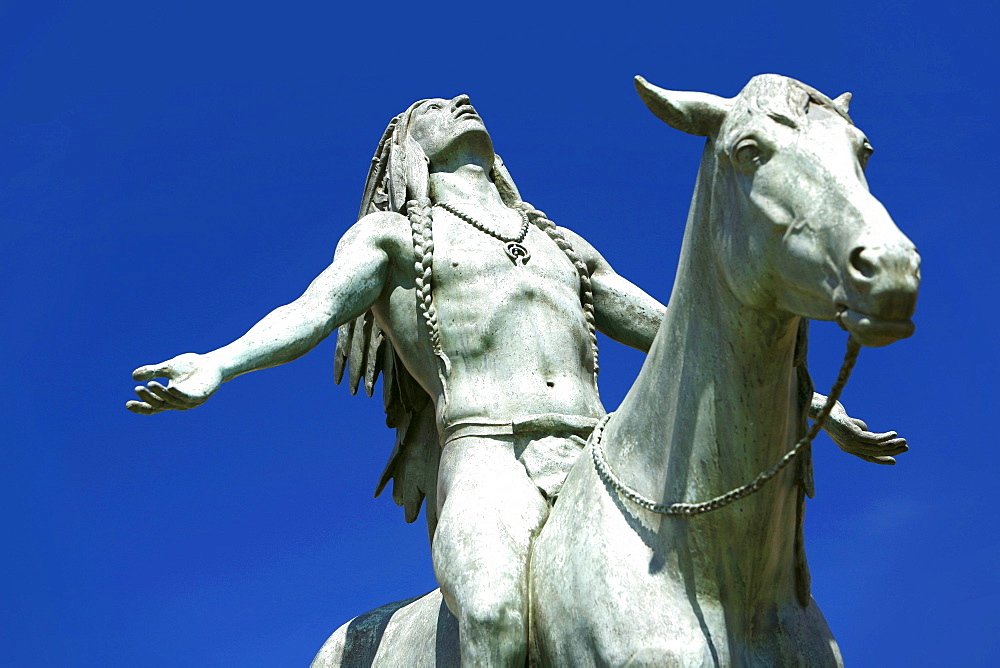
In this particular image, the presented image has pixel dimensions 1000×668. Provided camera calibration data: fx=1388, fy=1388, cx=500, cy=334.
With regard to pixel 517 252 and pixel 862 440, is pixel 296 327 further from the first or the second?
pixel 862 440

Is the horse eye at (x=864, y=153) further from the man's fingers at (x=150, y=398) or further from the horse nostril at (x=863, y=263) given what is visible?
the man's fingers at (x=150, y=398)

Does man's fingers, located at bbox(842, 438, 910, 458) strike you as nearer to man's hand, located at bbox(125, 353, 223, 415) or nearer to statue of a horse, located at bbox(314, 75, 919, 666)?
statue of a horse, located at bbox(314, 75, 919, 666)

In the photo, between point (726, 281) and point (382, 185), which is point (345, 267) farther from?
point (726, 281)

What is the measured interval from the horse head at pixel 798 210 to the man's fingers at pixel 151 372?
2336mm

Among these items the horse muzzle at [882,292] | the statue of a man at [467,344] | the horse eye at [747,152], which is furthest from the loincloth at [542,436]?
the horse muzzle at [882,292]

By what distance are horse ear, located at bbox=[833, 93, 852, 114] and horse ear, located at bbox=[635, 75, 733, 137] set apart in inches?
15.9

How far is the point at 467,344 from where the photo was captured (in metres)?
6.84

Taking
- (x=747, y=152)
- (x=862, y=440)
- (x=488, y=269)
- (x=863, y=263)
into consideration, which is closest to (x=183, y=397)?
(x=488, y=269)

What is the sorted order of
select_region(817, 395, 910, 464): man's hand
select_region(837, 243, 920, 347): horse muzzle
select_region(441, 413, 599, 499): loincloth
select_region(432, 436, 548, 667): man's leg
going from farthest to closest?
Answer: select_region(817, 395, 910, 464): man's hand, select_region(441, 413, 599, 499): loincloth, select_region(432, 436, 548, 667): man's leg, select_region(837, 243, 920, 347): horse muzzle

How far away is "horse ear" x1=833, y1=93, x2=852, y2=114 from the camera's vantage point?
5.06 m

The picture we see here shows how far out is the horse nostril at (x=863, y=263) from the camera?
14.0ft

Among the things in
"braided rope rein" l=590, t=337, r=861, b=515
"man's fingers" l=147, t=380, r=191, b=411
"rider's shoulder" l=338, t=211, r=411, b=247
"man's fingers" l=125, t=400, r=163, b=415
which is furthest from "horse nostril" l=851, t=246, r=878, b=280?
"rider's shoulder" l=338, t=211, r=411, b=247

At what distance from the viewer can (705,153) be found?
5129 millimetres

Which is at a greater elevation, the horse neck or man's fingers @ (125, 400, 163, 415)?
man's fingers @ (125, 400, 163, 415)
